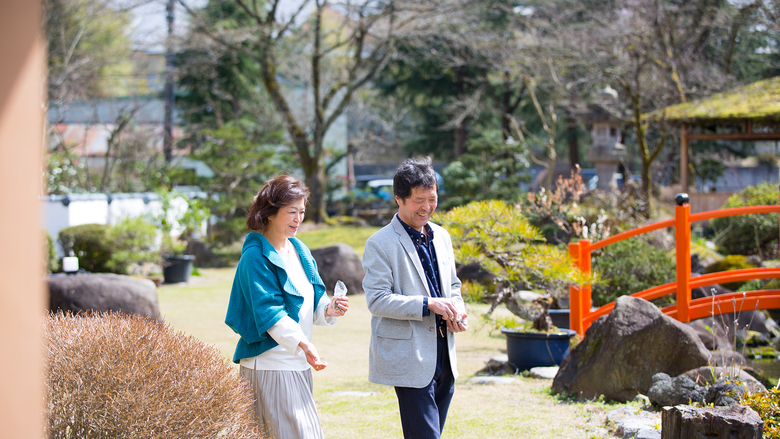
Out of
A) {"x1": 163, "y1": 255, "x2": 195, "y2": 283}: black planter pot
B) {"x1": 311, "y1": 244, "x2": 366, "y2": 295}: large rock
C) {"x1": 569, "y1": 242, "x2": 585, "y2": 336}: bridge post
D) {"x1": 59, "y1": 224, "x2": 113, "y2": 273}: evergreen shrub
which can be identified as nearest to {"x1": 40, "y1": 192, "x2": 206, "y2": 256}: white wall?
{"x1": 59, "y1": 224, "x2": 113, "y2": 273}: evergreen shrub

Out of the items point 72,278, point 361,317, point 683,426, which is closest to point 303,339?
point 683,426

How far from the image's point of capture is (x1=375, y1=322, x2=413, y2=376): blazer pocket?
2.81 m

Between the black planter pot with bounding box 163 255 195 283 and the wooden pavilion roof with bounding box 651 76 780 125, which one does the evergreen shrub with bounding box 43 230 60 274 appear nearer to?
the black planter pot with bounding box 163 255 195 283

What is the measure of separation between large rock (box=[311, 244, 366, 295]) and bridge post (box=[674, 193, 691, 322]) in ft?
20.7

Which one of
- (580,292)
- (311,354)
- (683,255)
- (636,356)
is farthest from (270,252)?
(683,255)

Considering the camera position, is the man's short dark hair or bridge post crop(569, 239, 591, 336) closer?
the man's short dark hair

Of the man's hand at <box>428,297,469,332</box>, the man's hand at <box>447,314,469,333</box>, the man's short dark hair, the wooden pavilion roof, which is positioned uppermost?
the wooden pavilion roof

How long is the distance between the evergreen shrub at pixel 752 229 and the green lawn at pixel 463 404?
5.99 metres

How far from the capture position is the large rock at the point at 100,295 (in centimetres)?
720

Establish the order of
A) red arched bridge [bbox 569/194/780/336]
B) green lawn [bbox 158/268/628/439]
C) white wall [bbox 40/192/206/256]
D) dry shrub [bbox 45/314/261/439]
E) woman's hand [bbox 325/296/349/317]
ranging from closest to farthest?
dry shrub [bbox 45/314/261/439], woman's hand [bbox 325/296/349/317], green lawn [bbox 158/268/628/439], red arched bridge [bbox 569/194/780/336], white wall [bbox 40/192/206/256]

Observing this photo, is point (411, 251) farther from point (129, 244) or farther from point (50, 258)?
point (129, 244)

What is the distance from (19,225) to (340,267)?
10.2 m

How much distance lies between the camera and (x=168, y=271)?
12.4 m

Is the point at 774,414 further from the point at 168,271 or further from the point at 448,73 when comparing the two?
the point at 448,73
